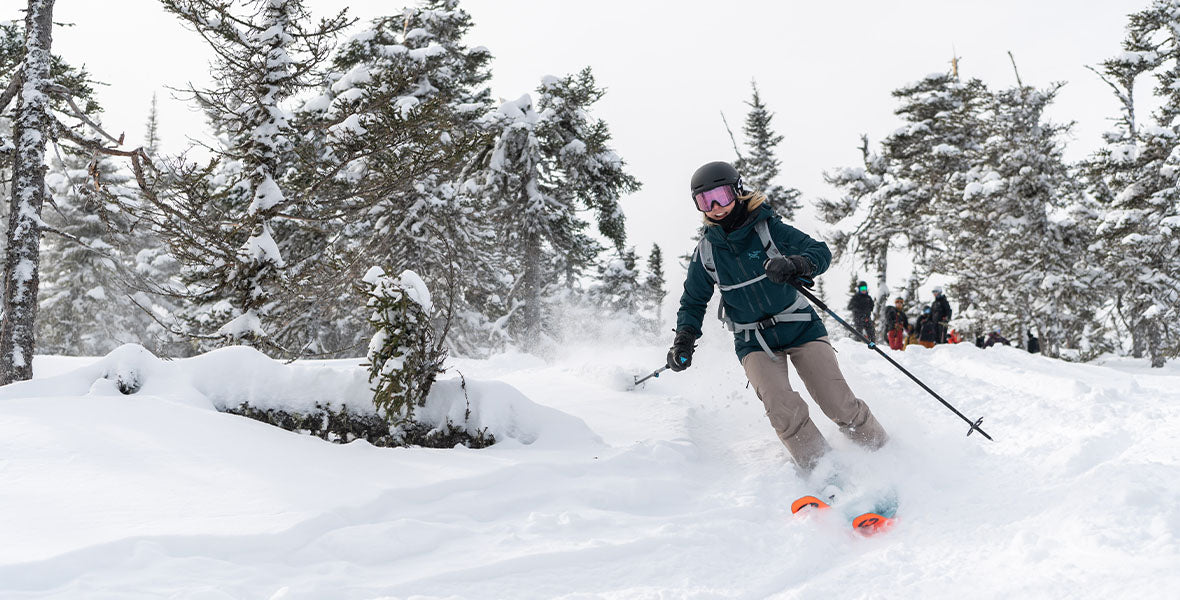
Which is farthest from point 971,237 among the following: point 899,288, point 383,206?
point 383,206

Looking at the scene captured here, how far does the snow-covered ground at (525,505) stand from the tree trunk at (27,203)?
7589mm

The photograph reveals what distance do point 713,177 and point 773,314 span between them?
3.59 ft

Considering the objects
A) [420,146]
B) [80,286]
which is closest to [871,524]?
[420,146]

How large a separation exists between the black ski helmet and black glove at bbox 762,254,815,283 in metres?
0.67

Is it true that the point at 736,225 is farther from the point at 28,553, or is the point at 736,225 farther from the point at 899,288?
the point at 899,288

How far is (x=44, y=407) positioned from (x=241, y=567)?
2.38 metres

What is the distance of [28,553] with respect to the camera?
93.7 inches

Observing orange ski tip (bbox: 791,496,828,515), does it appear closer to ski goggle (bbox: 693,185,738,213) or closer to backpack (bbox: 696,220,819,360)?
backpack (bbox: 696,220,819,360)

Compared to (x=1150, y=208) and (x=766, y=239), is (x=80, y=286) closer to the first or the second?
(x=766, y=239)

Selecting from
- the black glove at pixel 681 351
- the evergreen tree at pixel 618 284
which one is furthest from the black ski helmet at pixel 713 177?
the evergreen tree at pixel 618 284

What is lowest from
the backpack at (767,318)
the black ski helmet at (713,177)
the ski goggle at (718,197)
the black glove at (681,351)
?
the black glove at (681,351)

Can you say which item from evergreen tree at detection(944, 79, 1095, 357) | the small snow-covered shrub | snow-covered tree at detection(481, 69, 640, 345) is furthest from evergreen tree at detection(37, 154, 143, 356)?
evergreen tree at detection(944, 79, 1095, 357)

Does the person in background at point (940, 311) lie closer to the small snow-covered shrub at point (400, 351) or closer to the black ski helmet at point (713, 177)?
the black ski helmet at point (713, 177)

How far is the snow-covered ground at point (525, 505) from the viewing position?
2.56 m
